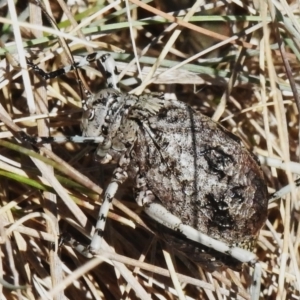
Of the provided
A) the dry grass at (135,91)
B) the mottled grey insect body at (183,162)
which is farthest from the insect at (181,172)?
the dry grass at (135,91)

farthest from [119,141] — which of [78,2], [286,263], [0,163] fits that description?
[286,263]

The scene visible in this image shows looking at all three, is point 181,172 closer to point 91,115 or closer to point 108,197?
point 108,197

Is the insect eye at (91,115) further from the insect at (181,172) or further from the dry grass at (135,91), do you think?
the dry grass at (135,91)

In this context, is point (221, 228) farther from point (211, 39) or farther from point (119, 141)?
point (211, 39)

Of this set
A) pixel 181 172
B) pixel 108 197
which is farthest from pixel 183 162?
pixel 108 197

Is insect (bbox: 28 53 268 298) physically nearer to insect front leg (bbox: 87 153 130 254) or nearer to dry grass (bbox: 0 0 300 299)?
insect front leg (bbox: 87 153 130 254)

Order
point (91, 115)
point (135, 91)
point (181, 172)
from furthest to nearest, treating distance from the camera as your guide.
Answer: point (135, 91) < point (91, 115) < point (181, 172)
